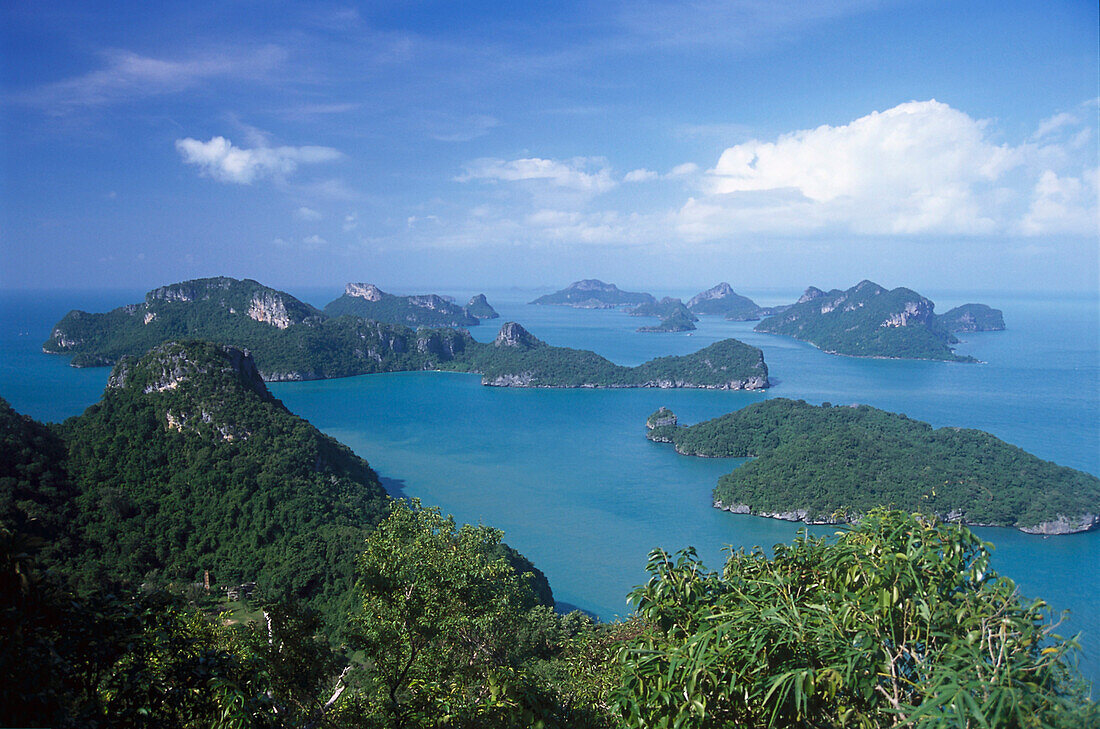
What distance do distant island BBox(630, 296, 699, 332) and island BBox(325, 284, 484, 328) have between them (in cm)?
3461

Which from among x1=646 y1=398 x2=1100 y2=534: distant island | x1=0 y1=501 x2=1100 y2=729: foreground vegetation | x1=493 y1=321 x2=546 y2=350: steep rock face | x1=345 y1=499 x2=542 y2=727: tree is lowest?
x1=646 y1=398 x2=1100 y2=534: distant island

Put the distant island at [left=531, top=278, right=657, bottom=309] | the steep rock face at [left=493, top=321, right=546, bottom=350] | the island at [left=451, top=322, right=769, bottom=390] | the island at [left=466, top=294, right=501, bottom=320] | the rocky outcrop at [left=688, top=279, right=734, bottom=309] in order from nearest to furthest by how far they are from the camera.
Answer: the island at [left=451, top=322, right=769, bottom=390]
the steep rock face at [left=493, top=321, right=546, bottom=350]
the island at [left=466, top=294, right=501, bottom=320]
the rocky outcrop at [left=688, top=279, right=734, bottom=309]
the distant island at [left=531, top=278, right=657, bottom=309]

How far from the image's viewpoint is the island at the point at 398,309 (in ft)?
348

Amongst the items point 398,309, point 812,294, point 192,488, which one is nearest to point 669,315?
point 812,294

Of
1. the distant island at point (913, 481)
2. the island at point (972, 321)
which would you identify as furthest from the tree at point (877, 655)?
the island at point (972, 321)

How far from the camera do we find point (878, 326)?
248ft

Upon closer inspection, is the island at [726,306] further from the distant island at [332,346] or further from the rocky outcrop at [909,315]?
the distant island at [332,346]

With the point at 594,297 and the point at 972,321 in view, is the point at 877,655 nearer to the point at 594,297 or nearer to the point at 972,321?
the point at 972,321

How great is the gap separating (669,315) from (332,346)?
75.7 metres

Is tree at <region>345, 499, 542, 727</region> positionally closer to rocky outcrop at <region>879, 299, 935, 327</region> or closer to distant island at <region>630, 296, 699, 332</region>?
rocky outcrop at <region>879, 299, 935, 327</region>

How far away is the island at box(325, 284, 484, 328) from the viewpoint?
106 metres

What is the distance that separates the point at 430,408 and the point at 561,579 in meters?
27.2

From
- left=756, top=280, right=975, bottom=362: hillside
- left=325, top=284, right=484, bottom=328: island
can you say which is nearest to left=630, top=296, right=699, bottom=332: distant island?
left=756, top=280, right=975, bottom=362: hillside

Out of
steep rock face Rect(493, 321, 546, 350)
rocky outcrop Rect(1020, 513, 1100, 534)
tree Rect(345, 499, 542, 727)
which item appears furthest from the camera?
steep rock face Rect(493, 321, 546, 350)
